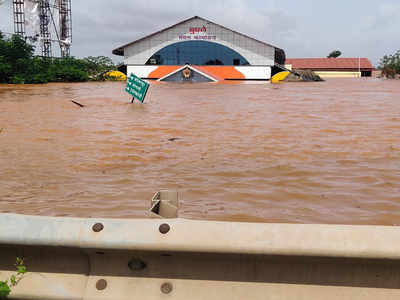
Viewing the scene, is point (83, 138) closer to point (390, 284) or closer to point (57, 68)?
point (390, 284)

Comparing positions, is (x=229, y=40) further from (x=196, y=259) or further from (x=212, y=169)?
(x=196, y=259)

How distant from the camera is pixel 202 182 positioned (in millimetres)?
4195

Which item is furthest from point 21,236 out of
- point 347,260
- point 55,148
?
point 55,148

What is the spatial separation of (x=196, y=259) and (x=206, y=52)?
44.9 meters

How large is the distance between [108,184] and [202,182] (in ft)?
2.95

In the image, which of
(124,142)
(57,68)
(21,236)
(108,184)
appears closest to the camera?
(21,236)

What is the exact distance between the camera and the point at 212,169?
15.6 feet

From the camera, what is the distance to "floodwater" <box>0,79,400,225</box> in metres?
3.37

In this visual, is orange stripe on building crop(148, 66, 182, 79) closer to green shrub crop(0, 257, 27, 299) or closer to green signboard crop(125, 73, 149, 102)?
green signboard crop(125, 73, 149, 102)

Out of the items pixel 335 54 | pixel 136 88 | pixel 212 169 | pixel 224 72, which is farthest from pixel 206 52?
pixel 335 54

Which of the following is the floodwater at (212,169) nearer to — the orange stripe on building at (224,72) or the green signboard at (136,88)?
the green signboard at (136,88)

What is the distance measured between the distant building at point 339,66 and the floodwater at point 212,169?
5704 cm

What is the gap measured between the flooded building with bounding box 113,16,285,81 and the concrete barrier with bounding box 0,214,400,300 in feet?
140

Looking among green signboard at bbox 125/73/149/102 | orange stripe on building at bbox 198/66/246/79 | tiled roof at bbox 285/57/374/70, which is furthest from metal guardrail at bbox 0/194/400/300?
tiled roof at bbox 285/57/374/70
